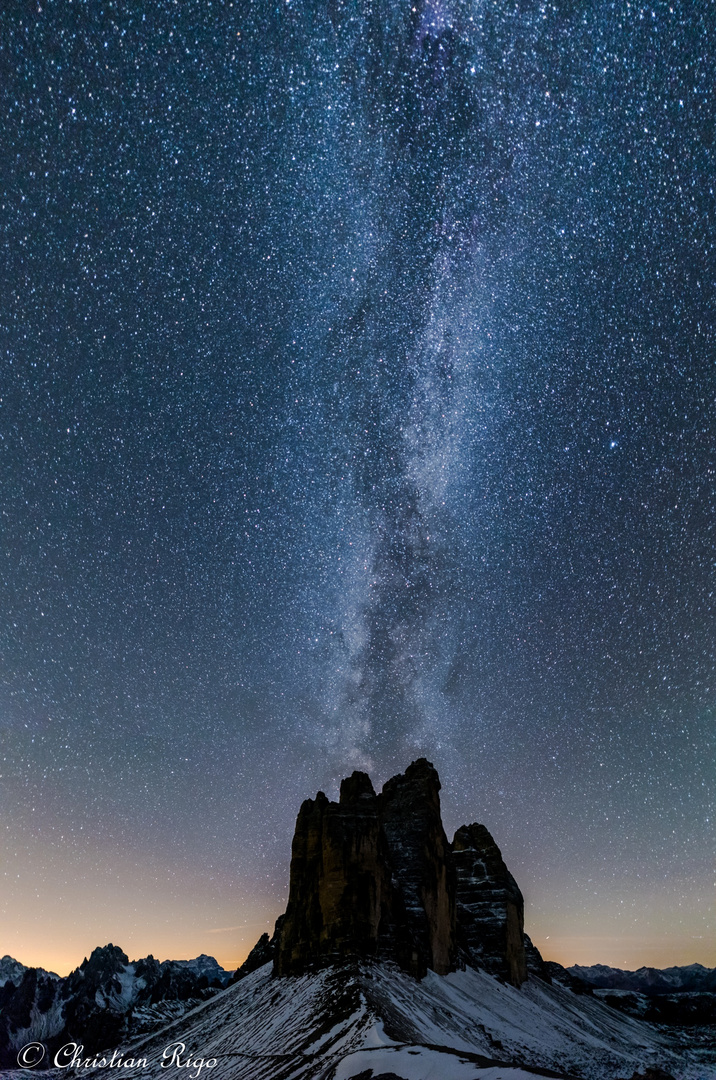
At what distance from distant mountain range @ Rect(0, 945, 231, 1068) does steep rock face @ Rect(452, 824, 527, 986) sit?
1885 inches

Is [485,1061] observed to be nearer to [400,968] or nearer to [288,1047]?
[288,1047]

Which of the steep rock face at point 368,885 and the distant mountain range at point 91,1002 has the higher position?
the steep rock face at point 368,885

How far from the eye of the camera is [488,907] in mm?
103438

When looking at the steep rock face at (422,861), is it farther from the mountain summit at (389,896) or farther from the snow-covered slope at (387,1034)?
→ the snow-covered slope at (387,1034)

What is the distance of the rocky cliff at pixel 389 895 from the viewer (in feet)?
216

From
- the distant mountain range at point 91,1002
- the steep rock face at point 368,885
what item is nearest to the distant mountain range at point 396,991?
the steep rock face at point 368,885

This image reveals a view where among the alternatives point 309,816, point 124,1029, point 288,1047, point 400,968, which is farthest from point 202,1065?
point 124,1029

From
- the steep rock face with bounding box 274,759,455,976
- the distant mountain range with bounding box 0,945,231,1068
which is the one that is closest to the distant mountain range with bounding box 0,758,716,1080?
the steep rock face with bounding box 274,759,455,976

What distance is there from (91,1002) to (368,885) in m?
145

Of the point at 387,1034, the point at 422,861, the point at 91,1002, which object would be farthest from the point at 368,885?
the point at 91,1002

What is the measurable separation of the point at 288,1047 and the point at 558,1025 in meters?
52.7

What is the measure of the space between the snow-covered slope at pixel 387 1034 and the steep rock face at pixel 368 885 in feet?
10.4

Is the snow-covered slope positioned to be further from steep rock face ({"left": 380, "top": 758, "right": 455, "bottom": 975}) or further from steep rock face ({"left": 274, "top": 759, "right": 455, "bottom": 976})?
steep rock face ({"left": 380, "top": 758, "right": 455, "bottom": 975})

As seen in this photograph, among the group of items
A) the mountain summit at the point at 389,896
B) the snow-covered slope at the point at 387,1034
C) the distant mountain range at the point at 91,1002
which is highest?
the mountain summit at the point at 389,896
